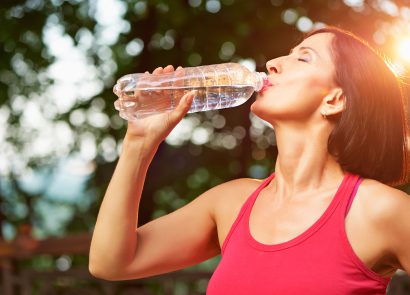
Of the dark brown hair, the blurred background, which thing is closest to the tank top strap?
A: the dark brown hair

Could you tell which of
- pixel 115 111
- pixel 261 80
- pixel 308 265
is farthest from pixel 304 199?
pixel 115 111

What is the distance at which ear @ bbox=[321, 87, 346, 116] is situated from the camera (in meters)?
2.08

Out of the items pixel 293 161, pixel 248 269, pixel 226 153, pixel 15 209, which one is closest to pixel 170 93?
pixel 293 161

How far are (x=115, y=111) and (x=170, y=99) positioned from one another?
4.57 metres

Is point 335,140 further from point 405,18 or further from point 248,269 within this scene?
point 405,18

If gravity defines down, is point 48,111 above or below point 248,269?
below

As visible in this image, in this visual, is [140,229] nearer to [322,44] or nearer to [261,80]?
[261,80]

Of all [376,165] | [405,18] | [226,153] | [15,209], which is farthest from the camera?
[15,209]

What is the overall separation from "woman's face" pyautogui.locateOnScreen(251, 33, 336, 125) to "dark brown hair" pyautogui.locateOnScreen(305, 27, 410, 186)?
0.05 metres

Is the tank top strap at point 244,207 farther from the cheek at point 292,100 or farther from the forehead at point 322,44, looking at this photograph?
the forehead at point 322,44

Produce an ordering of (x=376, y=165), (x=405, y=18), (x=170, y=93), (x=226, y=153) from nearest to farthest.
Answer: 1. (x=376, y=165)
2. (x=170, y=93)
3. (x=405, y=18)
4. (x=226, y=153)

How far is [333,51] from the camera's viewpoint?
6.98 feet

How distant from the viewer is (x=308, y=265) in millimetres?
1871

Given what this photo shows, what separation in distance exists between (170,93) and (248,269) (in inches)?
24.0
